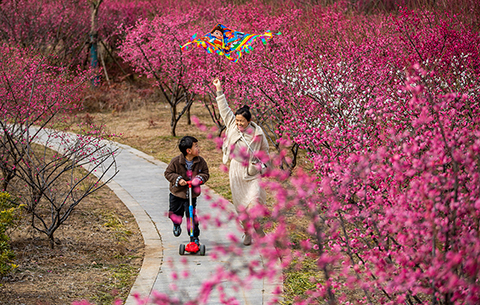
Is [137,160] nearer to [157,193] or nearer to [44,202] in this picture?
[157,193]

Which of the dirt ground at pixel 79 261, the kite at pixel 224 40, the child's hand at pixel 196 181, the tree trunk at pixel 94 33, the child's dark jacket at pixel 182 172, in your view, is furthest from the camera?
the tree trunk at pixel 94 33

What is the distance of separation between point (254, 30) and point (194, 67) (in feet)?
7.10

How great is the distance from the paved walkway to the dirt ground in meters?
0.19

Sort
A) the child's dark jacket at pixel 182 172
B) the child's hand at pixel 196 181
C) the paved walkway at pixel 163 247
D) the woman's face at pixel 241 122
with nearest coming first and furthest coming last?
the paved walkway at pixel 163 247 < the child's hand at pixel 196 181 < the woman's face at pixel 241 122 < the child's dark jacket at pixel 182 172

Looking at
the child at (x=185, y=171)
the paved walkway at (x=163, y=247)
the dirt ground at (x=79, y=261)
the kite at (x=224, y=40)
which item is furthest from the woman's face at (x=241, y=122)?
the kite at (x=224, y=40)

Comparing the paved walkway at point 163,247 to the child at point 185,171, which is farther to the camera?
the child at point 185,171

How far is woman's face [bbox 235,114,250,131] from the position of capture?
6480mm

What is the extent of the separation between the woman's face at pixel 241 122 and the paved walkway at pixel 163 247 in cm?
153

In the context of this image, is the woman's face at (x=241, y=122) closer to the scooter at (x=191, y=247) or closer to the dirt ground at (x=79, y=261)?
the scooter at (x=191, y=247)

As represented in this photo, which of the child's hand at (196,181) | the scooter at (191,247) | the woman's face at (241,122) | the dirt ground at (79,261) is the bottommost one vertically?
the dirt ground at (79,261)

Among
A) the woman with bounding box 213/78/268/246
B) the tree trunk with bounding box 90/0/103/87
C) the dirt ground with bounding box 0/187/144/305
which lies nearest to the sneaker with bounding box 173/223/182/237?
the dirt ground with bounding box 0/187/144/305

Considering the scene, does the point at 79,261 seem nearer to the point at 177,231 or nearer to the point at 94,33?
the point at 177,231

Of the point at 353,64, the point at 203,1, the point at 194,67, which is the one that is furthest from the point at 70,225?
the point at 203,1

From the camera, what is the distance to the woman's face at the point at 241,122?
21.3 feet
